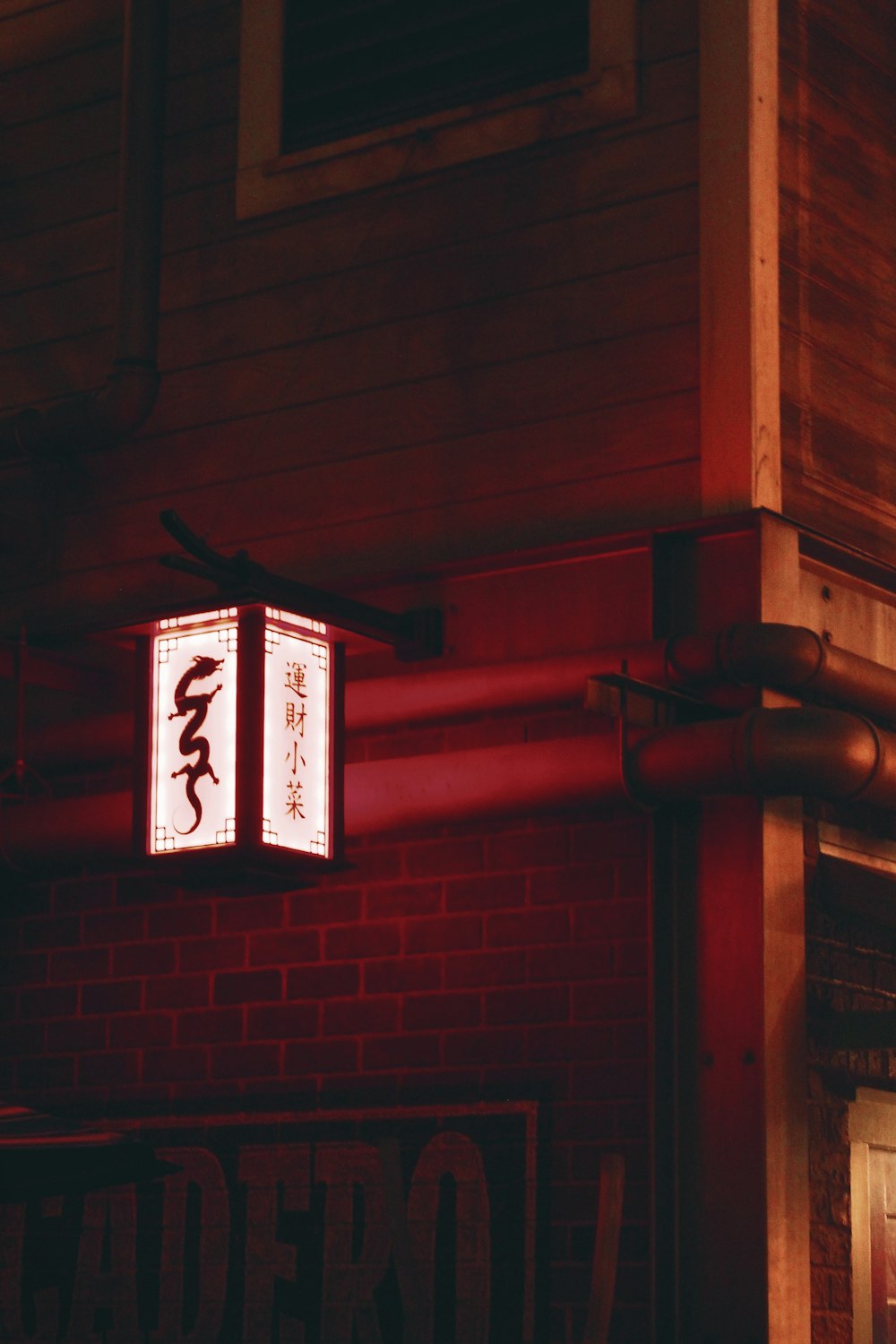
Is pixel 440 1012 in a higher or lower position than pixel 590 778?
lower

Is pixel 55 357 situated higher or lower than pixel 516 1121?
higher

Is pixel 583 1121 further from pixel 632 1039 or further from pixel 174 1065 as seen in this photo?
pixel 174 1065

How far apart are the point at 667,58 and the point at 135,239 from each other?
8.77 feet

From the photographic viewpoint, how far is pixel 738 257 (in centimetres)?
862

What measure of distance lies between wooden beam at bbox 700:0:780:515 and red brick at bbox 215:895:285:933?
2.54 meters

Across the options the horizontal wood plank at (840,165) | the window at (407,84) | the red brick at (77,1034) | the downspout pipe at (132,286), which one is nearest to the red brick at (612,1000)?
the red brick at (77,1034)

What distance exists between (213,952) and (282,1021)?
49 centimetres

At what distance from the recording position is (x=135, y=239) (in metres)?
10.0

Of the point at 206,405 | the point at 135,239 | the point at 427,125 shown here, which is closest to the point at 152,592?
the point at 206,405

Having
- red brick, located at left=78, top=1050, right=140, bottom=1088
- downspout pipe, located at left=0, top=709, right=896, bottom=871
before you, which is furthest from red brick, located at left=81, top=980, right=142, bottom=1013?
downspout pipe, located at left=0, top=709, right=896, bottom=871

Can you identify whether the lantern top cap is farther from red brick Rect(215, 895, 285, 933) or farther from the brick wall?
red brick Rect(215, 895, 285, 933)

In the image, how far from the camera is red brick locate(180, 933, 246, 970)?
364 inches

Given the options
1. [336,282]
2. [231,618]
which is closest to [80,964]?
[231,618]

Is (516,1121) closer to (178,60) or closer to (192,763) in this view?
(192,763)
